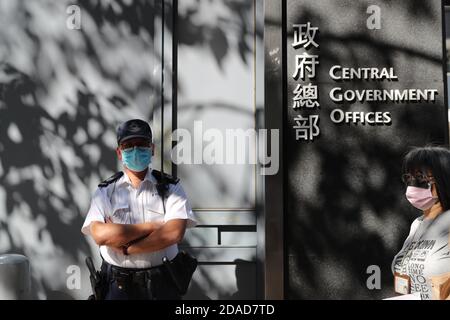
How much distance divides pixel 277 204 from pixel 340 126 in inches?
44.9

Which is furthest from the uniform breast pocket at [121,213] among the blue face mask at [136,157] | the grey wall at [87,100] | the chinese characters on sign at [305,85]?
the chinese characters on sign at [305,85]

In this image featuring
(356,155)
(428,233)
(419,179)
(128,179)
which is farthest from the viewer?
(356,155)

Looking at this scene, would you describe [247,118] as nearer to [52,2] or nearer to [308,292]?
[308,292]

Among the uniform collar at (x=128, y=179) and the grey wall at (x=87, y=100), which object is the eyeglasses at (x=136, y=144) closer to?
the uniform collar at (x=128, y=179)

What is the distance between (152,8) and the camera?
6652 millimetres

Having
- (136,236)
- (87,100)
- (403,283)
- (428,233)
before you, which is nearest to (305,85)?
(87,100)

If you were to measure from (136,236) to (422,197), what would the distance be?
2150mm

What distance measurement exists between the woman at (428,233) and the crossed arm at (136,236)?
1.76 metres

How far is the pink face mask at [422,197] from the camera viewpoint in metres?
3.67

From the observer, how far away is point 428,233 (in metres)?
3.39

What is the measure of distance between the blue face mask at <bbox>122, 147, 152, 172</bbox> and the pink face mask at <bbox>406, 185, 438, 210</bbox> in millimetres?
2091
